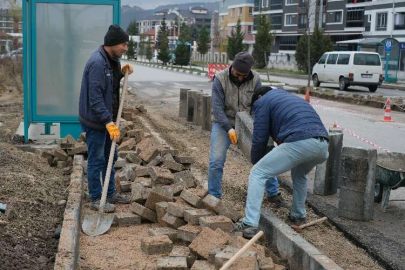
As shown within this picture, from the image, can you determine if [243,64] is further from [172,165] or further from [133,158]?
[133,158]

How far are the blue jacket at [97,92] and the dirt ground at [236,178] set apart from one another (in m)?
1.77

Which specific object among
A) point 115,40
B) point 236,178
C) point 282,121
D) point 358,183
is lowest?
point 236,178

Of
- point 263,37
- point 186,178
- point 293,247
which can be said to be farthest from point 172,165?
point 263,37

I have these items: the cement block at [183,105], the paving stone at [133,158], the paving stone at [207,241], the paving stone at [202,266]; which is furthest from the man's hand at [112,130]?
the cement block at [183,105]

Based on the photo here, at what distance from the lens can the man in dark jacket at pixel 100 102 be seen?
5691 mm

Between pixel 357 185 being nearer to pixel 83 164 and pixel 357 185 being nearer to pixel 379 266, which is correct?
pixel 379 266

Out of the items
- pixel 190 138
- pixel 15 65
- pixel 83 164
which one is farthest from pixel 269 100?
pixel 15 65

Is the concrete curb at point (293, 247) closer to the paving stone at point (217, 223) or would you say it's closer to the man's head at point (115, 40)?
the paving stone at point (217, 223)

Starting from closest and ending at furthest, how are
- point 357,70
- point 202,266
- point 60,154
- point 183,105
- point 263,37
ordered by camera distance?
point 202,266
point 60,154
point 183,105
point 357,70
point 263,37

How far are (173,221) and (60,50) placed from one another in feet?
19.1

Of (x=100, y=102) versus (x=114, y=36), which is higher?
(x=114, y=36)

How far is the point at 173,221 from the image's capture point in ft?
17.4

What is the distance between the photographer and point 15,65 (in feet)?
75.3

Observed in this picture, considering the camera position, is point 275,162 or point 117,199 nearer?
point 275,162
